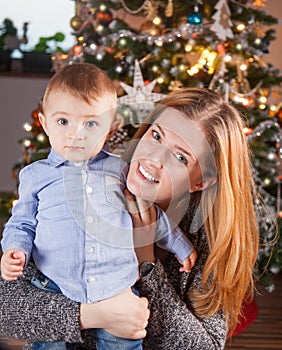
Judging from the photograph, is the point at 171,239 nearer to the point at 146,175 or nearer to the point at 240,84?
the point at 146,175

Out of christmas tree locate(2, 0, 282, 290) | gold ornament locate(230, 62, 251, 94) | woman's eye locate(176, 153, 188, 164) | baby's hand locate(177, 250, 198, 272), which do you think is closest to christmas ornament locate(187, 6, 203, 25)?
christmas tree locate(2, 0, 282, 290)

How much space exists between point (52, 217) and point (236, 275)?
0.36 m

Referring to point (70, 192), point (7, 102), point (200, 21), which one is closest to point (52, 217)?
point (70, 192)

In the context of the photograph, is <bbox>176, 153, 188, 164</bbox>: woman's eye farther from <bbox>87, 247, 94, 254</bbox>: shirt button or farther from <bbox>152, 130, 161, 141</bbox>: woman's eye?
<bbox>87, 247, 94, 254</bbox>: shirt button

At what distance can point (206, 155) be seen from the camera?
124 cm

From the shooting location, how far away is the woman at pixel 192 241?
3.97ft

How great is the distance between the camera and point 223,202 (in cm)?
129

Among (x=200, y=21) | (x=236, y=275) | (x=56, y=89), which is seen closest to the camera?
(x=56, y=89)

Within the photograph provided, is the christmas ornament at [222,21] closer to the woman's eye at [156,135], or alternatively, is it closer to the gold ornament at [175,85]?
the gold ornament at [175,85]

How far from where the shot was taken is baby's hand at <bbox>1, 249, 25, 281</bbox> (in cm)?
124

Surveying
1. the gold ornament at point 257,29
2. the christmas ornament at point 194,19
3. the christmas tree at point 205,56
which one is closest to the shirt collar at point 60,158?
the christmas tree at point 205,56

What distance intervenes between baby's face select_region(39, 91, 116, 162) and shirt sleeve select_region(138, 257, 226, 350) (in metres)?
0.25

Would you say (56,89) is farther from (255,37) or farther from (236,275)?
(255,37)

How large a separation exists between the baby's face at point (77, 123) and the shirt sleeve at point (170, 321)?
25 centimetres
